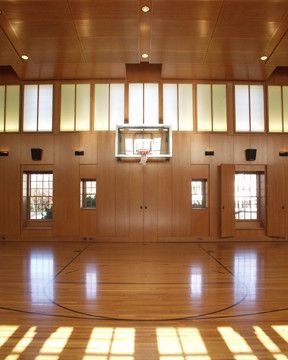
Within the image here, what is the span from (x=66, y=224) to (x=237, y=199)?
19.9 feet

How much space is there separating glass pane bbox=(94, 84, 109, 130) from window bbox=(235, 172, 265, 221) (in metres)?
5.06

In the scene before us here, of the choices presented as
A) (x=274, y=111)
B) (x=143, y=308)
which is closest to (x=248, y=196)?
(x=274, y=111)

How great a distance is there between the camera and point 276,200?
12.2 m

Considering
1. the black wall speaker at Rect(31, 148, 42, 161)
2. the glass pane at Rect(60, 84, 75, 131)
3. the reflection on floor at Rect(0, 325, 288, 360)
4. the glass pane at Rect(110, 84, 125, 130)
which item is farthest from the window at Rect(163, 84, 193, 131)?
the reflection on floor at Rect(0, 325, 288, 360)

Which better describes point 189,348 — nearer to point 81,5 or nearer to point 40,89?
point 81,5

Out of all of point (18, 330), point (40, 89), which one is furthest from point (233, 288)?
point (40, 89)

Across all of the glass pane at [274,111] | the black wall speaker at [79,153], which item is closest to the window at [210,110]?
the glass pane at [274,111]

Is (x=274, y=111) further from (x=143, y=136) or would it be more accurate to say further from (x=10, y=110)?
(x=10, y=110)

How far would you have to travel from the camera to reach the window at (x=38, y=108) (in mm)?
12328

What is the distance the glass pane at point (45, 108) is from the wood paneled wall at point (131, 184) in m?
0.40

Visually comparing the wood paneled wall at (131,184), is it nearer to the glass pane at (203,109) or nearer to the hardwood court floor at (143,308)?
the glass pane at (203,109)

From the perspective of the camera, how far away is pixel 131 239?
12.0 m

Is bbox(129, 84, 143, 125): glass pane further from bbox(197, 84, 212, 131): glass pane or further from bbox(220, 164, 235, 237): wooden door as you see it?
bbox(220, 164, 235, 237): wooden door

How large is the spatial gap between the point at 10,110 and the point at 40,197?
3.22 meters
